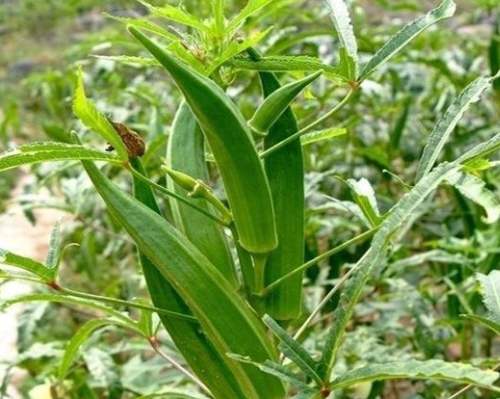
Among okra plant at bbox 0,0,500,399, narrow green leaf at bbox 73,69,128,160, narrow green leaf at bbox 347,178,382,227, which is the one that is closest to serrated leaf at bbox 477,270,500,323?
okra plant at bbox 0,0,500,399

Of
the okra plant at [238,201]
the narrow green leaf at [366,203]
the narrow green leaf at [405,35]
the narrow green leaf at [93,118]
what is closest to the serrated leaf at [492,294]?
the okra plant at [238,201]

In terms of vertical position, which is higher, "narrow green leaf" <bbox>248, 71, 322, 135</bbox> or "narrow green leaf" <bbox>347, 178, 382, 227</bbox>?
"narrow green leaf" <bbox>248, 71, 322, 135</bbox>

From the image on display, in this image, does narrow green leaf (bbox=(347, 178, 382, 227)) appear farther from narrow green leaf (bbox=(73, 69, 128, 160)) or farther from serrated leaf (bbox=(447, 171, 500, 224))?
narrow green leaf (bbox=(73, 69, 128, 160))

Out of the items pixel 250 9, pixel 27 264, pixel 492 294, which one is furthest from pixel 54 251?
pixel 492 294

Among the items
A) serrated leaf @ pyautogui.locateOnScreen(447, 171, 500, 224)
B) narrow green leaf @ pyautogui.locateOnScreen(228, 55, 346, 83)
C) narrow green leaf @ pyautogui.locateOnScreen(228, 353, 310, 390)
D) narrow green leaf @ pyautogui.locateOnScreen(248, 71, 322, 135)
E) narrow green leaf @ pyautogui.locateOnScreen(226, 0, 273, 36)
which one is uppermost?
narrow green leaf @ pyautogui.locateOnScreen(226, 0, 273, 36)

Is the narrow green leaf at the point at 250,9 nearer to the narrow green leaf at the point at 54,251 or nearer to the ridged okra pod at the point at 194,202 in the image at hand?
the ridged okra pod at the point at 194,202

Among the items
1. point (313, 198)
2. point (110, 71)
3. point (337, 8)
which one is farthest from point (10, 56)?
point (337, 8)

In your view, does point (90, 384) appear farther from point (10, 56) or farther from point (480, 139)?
point (10, 56)
